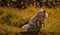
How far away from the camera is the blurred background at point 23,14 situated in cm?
1116

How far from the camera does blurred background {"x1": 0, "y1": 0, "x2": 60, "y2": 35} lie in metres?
11.2

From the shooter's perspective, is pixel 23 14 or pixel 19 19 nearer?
pixel 19 19

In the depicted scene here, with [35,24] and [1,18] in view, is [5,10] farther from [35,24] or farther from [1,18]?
[35,24]

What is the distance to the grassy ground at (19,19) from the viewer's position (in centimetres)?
1118

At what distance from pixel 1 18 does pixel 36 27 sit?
169 cm

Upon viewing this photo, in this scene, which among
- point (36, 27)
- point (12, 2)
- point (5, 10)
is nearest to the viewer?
point (36, 27)

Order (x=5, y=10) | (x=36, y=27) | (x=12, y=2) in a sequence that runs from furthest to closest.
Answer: (x=12, y=2) → (x=5, y=10) → (x=36, y=27)

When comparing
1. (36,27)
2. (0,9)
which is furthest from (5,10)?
(36,27)

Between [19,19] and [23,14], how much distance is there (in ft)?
1.78

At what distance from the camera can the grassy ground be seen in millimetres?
11180

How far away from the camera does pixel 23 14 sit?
12430 mm

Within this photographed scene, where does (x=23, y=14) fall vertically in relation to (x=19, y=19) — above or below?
above

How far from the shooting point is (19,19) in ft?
39.2

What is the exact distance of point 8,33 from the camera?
10742mm
